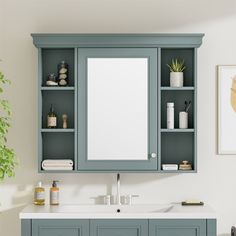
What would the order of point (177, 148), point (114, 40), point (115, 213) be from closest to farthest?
1. point (115, 213)
2. point (114, 40)
3. point (177, 148)

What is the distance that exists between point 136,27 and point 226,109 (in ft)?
3.07

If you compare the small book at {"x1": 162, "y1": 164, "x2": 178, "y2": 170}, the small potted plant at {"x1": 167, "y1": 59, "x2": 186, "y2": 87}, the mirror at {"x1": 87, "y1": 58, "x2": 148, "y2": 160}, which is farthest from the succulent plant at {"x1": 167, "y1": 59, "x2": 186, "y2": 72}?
the small book at {"x1": 162, "y1": 164, "x2": 178, "y2": 170}

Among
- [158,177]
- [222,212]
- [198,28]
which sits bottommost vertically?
[222,212]

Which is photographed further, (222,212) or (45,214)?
(222,212)

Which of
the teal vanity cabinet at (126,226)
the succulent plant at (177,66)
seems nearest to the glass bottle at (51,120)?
the teal vanity cabinet at (126,226)

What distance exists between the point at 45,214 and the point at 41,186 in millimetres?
453

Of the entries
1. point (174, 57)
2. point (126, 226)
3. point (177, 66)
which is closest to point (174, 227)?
point (126, 226)

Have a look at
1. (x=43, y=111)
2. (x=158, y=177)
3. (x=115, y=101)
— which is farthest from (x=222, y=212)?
(x=43, y=111)

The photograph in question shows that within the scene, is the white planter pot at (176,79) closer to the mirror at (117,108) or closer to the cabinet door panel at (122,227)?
the mirror at (117,108)

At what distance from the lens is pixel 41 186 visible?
440 centimetres

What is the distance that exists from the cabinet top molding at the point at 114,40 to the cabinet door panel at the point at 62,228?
126 centimetres

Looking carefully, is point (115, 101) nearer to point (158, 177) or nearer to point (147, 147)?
point (147, 147)

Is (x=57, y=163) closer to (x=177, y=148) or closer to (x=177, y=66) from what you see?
(x=177, y=148)

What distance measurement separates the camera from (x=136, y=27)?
4.44m
